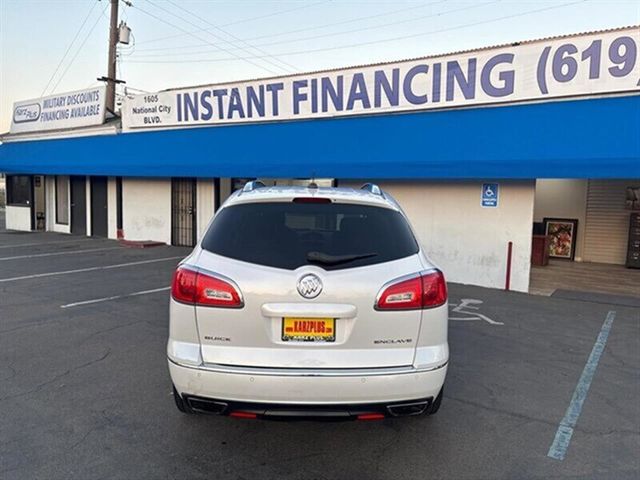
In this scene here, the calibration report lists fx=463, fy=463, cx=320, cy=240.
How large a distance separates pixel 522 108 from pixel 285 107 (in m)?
5.94

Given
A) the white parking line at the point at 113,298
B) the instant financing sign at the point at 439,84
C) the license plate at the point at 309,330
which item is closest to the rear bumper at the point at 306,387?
the license plate at the point at 309,330

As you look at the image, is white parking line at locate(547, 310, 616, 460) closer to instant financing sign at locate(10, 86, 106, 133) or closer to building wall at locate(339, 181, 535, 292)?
building wall at locate(339, 181, 535, 292)

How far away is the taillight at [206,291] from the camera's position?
9.27 ft

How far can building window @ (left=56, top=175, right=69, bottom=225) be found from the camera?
1900 centimetres

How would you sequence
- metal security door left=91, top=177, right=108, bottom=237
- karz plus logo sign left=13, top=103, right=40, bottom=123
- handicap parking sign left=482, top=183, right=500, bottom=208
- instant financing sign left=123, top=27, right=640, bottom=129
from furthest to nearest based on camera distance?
karz plus logo sign left=13, top=103, right=40, bottom=123, metal security door left=91, top=177, right=108, bottom=237, handicap parking sign left=482, top=183, right=500, bottom=208, instant financing sign left=123, top=27, right=640, bottom=129

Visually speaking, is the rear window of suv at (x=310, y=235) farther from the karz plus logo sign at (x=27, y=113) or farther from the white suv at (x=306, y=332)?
→ the karz plus logo sign at (x=27, y=113)

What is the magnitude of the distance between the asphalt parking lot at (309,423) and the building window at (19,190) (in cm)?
1559

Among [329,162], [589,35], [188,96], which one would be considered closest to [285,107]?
[329,162]

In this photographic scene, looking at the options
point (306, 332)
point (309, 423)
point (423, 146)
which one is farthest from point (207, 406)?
point (423, 146)

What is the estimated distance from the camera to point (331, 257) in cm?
294

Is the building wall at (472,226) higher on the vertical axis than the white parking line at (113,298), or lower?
higher

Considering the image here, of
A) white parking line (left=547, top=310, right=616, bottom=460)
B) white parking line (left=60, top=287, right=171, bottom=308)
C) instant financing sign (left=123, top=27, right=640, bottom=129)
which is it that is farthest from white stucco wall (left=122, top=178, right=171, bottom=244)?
white parking line (left=547, top=310, right=616, bottom=460)

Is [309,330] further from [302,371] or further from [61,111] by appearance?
[61,111]

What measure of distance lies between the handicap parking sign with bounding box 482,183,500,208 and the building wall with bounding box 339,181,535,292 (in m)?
0.09
